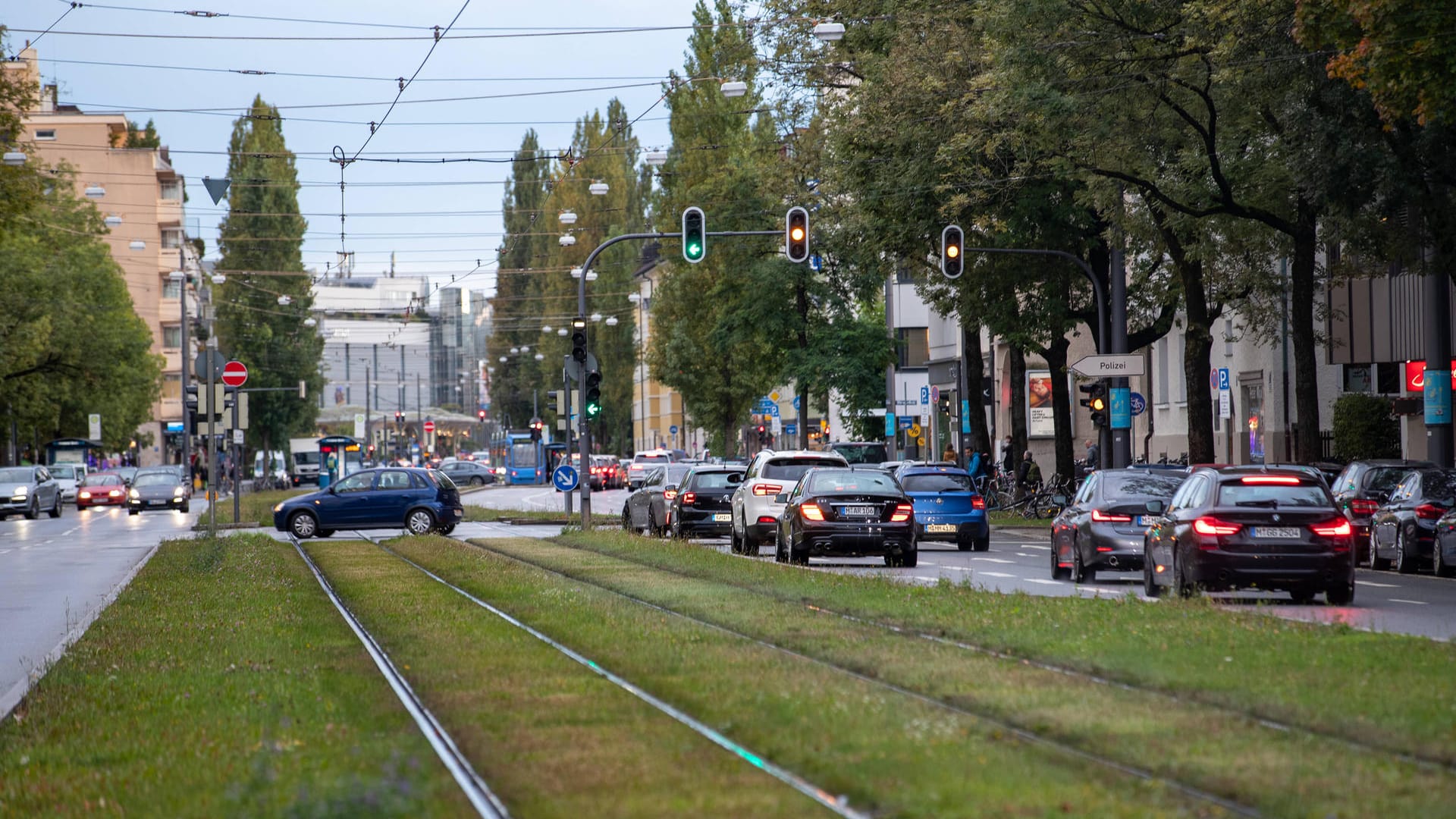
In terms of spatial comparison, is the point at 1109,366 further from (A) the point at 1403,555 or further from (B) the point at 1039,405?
(B) the point at 1039,405

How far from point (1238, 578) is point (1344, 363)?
33.4 meters

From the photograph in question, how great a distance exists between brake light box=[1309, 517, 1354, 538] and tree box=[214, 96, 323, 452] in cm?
7207

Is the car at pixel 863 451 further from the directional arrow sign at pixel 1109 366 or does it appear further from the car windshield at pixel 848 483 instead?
the car windshield at pixel 848 483

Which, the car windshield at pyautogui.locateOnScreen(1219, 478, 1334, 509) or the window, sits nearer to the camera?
the car windshield at pyautogui.locateOnScreen(1219, 478, 1334, 509)

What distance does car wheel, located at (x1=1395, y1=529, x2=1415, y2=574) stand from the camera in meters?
27.6

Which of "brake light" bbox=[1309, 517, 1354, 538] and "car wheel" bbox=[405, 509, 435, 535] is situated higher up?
"brake light" bbox=[1309, 517, 1354, 538]

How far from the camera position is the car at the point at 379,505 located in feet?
138

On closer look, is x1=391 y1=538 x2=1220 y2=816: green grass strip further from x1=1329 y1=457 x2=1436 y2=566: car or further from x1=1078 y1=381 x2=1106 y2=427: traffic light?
x1=1078 y1=381 x2=1106 y2=427: traffic light

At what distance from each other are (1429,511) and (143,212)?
349 ft

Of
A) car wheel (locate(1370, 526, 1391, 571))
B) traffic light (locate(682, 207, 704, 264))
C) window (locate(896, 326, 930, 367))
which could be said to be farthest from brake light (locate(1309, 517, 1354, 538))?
window (locate(896, 326, 930, 367))

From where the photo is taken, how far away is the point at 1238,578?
19.7 m

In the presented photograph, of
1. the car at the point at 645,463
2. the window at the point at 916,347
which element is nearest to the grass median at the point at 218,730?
the car at the point at 645,463

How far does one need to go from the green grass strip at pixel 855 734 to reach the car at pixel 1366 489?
16.6 meters

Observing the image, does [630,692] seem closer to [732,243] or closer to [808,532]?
[808,532]
